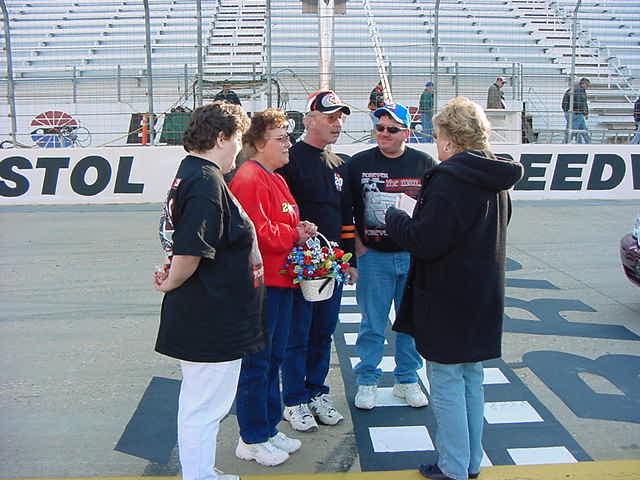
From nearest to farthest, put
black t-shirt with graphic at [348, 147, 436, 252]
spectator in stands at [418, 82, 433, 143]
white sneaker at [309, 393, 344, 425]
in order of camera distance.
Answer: white sneaker at [309, 393, 344, 425] → black t-shirt with graphic at [348, 147, 436, 252] → spectator in stands at [418, 82, 433, 143]

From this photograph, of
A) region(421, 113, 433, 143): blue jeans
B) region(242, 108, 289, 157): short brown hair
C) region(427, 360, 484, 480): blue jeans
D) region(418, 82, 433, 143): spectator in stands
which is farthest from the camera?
region(421, 113, 433, 143): blue jeans

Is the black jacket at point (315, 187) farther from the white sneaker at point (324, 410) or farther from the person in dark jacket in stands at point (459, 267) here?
the white sneaker at point (324, 410)

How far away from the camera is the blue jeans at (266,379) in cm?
322

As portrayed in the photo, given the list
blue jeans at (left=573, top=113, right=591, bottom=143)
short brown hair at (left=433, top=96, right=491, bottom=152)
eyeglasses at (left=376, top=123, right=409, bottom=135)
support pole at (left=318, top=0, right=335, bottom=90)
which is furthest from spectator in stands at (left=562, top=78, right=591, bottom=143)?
short brown hair at (left=433, top=96, right=491, bottom=152)

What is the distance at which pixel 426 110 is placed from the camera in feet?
40.1

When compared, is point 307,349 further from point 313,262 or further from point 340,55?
point 340,55

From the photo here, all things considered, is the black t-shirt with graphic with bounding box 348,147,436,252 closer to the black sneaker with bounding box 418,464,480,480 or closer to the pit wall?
the black sneaker with bounding box 418,464,480,480

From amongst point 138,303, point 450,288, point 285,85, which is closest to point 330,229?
point 450,288

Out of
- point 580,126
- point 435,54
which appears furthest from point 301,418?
point 580,126

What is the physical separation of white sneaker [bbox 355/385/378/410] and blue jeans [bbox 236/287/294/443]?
23.8 inches

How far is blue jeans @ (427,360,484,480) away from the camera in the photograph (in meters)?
3.01

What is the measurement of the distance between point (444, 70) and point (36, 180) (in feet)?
25.3

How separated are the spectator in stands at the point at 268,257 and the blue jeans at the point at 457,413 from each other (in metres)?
0.75

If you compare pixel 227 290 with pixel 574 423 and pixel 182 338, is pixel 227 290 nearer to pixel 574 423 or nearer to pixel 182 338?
pixel 182 338
